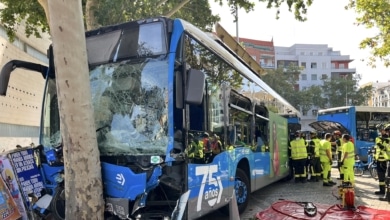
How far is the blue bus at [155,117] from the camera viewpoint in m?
4.41

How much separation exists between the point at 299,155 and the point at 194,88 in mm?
8288

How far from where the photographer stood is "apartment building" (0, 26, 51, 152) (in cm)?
1560

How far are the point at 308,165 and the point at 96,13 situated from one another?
8711 millimetres

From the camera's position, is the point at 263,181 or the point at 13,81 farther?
the point at 13,81

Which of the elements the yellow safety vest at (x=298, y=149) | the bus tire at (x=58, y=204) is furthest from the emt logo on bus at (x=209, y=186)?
the yellow safety vest at (x=298, y=149)

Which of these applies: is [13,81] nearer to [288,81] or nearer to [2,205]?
[2,205]

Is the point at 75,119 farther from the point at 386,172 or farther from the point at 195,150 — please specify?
the point at 386,172

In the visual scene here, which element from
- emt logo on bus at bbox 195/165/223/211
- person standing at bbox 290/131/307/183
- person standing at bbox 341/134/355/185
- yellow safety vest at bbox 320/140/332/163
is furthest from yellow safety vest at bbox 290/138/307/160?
emt logo on bus at bbox 195/165/223/211

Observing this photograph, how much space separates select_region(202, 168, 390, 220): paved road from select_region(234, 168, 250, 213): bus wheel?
21cm

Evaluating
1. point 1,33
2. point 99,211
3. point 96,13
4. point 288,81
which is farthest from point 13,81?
point 288,81

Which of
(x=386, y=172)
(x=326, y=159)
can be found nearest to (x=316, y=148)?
(x=326, y=159)

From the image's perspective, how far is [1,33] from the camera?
611 inches

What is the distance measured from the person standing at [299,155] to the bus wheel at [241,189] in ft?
16.2

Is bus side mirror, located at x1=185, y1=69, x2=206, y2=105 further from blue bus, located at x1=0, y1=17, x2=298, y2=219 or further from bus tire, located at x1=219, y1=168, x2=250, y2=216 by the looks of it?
bus tire, located at x1=219, y1=168, x2=250, y2=216
